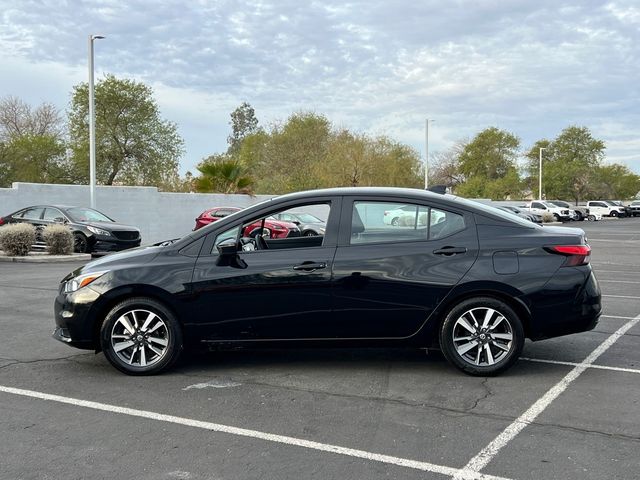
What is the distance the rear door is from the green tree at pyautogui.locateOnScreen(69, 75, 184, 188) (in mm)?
35245

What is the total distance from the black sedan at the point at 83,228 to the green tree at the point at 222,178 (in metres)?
13.6

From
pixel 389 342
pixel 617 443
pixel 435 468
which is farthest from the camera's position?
pixel 389 342

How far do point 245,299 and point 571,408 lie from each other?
8.95ft

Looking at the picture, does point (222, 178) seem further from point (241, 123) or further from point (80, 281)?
point (241, 123)

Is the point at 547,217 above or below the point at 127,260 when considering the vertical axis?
above

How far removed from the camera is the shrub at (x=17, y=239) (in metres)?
16.1

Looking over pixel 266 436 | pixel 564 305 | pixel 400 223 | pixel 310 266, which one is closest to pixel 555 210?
pixel 564 305

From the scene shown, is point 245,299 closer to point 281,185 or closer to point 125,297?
point 125,297

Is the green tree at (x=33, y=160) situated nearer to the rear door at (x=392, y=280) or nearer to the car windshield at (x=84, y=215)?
the car windshield at (x=84, y=215)

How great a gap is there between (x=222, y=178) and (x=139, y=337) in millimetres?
26882

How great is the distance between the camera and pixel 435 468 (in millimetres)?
3648

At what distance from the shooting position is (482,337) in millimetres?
5387

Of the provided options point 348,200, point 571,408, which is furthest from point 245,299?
point 571,408

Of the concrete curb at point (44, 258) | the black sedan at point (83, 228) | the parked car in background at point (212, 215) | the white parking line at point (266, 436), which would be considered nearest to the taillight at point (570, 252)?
the white parking line at point (266, 436)
